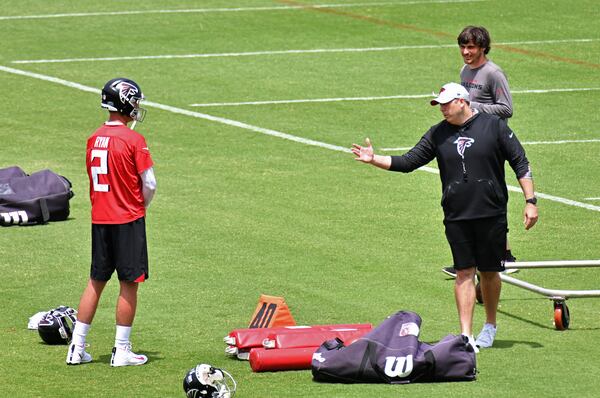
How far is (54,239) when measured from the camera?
16.0 meters

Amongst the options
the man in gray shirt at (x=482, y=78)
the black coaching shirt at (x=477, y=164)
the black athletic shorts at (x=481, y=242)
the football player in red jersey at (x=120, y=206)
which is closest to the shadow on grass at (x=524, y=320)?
the black athletic shorts at (x=481, y=242)

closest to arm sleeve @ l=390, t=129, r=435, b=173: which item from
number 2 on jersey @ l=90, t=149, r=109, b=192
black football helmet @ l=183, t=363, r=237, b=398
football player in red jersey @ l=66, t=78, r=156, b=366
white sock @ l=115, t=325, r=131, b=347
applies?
football player in red jersey @ l=66, t=78, r=156, b=366

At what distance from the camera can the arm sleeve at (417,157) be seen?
1221 cm

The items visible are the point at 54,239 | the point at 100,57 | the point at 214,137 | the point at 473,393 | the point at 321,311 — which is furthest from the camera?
the point at 100,57

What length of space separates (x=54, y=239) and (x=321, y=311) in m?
4.10

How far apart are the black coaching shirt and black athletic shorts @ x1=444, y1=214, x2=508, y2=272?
72mm

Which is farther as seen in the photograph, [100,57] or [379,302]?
[100,57]

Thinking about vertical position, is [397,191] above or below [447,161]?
below

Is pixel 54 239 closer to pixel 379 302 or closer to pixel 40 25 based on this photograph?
pixel 379 302

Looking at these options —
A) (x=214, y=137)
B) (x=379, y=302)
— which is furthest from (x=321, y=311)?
(x=214, y=137)

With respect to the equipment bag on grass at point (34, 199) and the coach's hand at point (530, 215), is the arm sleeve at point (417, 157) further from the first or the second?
the equipment bag on grass at point (34, 199)

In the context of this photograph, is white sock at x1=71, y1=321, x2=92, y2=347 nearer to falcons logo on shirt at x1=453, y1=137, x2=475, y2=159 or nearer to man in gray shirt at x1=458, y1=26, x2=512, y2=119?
falcons logo on shirt at x1=453, y1=137, x2=475, y2=159

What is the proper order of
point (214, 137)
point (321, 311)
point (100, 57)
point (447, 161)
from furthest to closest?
point (100, 57) → point (214, 137) → point (321, 311) → point (447, 161)

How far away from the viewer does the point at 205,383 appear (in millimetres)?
10273
